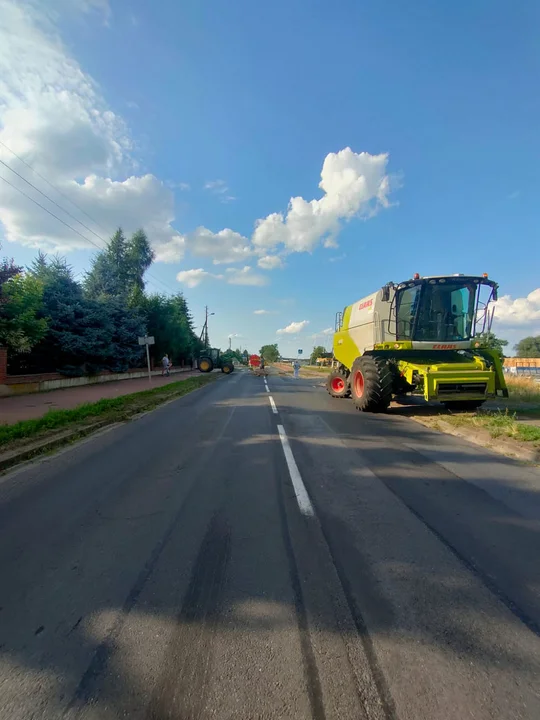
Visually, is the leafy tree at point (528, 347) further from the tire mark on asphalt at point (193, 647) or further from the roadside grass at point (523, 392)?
the tire mark on asphalt at point (193, 647)

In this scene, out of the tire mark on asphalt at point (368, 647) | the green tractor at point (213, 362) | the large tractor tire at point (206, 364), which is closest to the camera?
the tire mark on asphalt at point (368, 647)

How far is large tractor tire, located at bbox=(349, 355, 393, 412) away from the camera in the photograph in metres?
10.4

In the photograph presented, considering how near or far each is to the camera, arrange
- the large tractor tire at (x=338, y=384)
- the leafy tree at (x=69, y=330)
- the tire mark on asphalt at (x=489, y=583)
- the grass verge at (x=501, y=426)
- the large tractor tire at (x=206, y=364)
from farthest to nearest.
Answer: the large tractor tire at (x=206, y=364), the leafy tree at (x=69, y=330), the large tractor tire at (x=338, y=384), the grass verge at (x=501, y=426), the tire mark on asphalt at (x=489, y=583)

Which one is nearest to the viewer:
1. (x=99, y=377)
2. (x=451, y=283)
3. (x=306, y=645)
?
(x=306, y=645)

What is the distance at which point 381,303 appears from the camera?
11805 millimetres

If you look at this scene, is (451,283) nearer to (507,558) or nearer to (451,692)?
(507,558)

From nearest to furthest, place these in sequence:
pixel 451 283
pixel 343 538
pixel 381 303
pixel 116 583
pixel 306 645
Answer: pixel 306 645, pixel 116 583, pixel 343 538, pixel 451 283, pixel 381 303

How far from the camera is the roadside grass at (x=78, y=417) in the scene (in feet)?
23.4

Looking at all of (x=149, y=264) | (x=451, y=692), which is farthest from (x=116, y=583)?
(x=149, y=264)

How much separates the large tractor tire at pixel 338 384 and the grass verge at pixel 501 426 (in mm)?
6201

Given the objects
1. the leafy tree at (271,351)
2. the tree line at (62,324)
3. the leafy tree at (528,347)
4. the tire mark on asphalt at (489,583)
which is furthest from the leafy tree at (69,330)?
the leafy tree at (271,351)

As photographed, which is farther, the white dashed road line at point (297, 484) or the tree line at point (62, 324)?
the tree line at point (62, 324)

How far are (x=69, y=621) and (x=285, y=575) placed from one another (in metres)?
1.45

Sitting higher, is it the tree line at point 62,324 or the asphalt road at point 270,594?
the tree line at point 62,324
